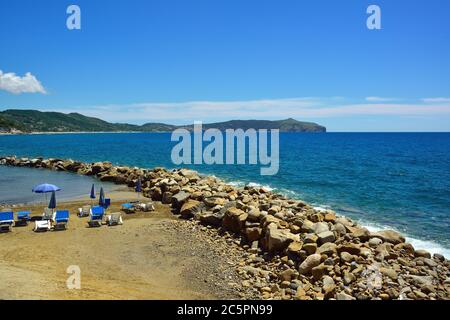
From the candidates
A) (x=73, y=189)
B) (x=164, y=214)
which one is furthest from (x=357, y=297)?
(x=73, y=189)

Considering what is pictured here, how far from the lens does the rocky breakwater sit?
1173 cm

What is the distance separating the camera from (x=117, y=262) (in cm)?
1460

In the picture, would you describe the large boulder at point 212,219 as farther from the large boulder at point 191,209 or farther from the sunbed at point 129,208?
the sunbed at point 129,208

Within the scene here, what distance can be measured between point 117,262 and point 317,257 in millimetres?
7913

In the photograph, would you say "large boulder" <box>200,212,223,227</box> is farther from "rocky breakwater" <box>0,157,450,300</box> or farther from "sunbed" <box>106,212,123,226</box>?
"sunbed" <box>106,212,123,226</box>

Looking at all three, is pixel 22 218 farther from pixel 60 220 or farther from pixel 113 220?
pixel 113 220

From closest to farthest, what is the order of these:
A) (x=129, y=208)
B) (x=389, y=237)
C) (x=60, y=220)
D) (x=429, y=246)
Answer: (x=389, y=237)
(x=429, y=246)
(x=60, y=220)
(x=129, y=208)

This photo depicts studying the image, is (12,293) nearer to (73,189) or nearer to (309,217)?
(309,217)

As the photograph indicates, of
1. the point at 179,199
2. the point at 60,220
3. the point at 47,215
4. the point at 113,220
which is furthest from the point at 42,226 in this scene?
the point at 179,199

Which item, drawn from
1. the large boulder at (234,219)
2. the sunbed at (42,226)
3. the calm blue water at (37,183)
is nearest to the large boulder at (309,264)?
the large boulder at (234,219)

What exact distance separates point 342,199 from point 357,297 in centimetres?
2174

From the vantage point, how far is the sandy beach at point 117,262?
11539 mm

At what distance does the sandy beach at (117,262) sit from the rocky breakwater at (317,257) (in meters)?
1.37
